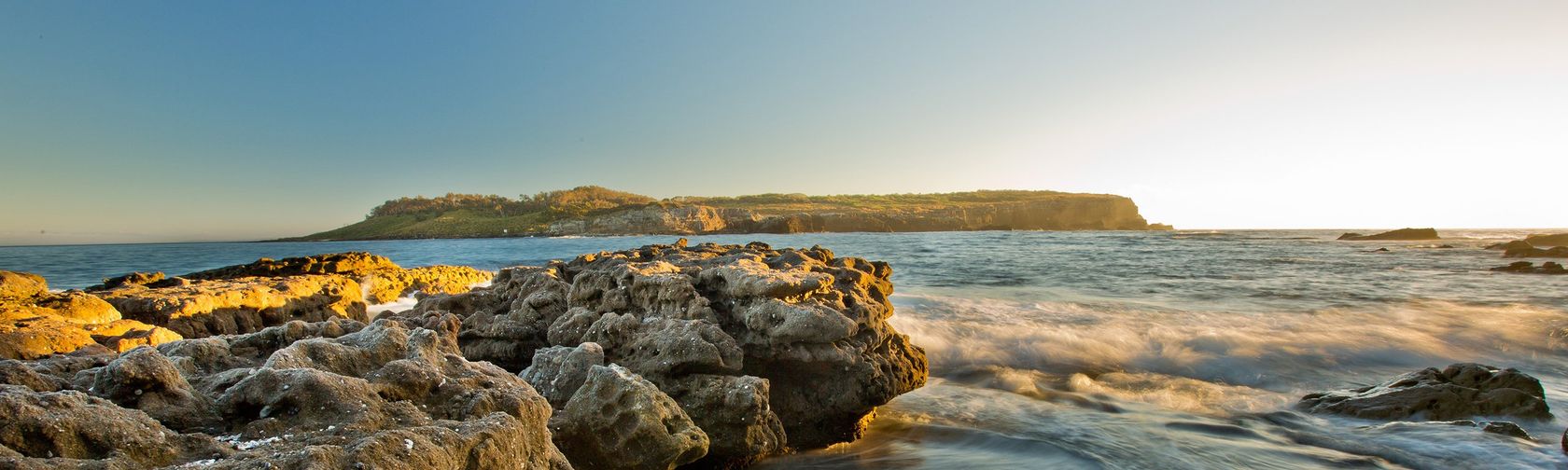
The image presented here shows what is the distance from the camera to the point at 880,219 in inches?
3543

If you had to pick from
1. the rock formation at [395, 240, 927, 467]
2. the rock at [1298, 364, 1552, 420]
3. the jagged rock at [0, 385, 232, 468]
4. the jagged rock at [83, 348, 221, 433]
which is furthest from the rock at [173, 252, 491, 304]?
the rock at [1298, 364, 1552, 420]

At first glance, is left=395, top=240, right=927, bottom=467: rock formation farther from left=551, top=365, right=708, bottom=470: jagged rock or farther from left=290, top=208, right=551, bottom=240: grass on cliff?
left=290, top=208, right=551, bottom=240: grass on cliff

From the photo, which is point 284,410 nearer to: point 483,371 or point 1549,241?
point 483,371

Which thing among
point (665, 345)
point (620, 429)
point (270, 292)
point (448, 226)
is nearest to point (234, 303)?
point (270, 292)

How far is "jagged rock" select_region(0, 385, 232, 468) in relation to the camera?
163 centimetres

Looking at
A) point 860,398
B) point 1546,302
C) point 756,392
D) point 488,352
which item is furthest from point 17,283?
point 1546,302

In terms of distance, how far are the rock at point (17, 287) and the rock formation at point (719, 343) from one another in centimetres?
327

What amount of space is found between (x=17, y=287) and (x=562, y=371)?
6.22 m

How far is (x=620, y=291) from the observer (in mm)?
5391

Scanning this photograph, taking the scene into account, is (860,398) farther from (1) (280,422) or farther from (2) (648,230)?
(2) (648,230)

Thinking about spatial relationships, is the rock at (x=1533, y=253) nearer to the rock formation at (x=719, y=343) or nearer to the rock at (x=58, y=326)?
the rock formation at (x=719, y=343)

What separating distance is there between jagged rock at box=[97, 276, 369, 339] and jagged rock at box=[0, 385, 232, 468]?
426 cm

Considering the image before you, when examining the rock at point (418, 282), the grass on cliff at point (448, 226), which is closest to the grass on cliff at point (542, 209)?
the grass on cliff at point (448, 226)

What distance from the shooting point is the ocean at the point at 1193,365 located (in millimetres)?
4699
